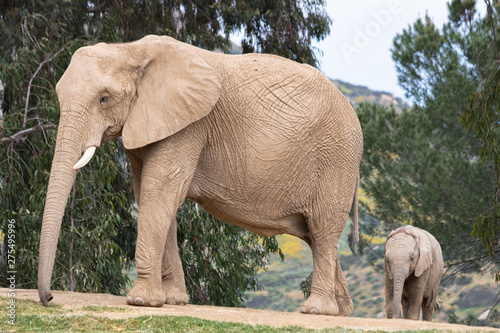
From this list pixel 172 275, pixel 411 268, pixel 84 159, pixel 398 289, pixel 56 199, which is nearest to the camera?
pixel 56 199

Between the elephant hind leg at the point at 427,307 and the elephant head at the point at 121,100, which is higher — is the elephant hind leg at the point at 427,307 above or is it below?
below

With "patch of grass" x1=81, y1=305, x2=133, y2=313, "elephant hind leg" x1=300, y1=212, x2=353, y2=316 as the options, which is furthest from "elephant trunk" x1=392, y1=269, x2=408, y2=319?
"patch of grass" x1=81, y1=305, x2=133, y2=313

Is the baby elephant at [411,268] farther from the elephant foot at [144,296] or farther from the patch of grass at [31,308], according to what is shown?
the patch of grass at [31,308]

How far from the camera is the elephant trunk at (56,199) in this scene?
5.45 meters

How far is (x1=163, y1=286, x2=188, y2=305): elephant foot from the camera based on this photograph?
6.84 metres

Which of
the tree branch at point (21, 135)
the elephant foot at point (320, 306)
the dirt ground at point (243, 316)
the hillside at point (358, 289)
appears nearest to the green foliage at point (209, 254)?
the tree branch at point (21, 135)

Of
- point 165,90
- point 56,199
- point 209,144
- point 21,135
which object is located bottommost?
point 56,199

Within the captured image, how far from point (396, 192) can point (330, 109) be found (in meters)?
10.8

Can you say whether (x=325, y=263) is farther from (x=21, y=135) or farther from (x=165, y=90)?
(x=21, y=135)

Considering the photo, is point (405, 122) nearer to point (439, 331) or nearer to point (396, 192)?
point (396, 192)

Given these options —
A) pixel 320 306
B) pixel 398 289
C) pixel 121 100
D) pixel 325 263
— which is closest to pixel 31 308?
pixel 121 100

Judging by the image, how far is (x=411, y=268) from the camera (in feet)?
36.2

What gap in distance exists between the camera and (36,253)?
9867mm

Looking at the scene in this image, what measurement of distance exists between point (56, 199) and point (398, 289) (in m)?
6.04
